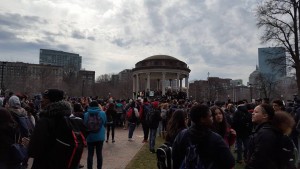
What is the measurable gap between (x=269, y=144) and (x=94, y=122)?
5.08m

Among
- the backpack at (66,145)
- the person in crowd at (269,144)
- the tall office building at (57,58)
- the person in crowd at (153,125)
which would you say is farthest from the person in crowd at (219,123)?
the tall office building at (57,58)

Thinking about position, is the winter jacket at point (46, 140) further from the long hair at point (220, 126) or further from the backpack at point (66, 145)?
the long hair at point (220, 126)

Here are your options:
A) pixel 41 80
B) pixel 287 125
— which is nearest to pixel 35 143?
pixel 287 125

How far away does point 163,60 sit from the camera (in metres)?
44.7

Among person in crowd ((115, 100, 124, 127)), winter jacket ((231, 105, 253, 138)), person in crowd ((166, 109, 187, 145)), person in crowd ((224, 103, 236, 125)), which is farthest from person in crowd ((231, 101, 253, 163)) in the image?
person in crowd ((115, 100, 124, 127))

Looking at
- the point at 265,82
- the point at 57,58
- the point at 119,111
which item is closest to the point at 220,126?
the point at 119,111

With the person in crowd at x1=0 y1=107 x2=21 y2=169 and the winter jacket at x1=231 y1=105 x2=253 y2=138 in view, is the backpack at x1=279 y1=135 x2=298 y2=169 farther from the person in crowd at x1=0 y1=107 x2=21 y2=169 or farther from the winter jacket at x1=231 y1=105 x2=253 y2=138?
the winter jacket at x1=231 y1=105 x2=253 y2=138

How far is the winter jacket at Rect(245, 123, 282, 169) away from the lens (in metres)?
3.94

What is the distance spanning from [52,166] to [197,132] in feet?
6.08

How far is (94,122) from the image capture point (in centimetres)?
800

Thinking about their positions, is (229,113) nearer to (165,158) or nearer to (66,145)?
(165,158)

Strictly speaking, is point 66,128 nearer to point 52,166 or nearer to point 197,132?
point 52,166

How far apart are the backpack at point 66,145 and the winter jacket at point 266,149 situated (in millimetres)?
2344

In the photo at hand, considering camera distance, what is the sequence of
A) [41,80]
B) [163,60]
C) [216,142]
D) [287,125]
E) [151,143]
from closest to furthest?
1. [216,142]
2. [287,125]
3. [151,143]
4. [163,60]
5. [41,80]
